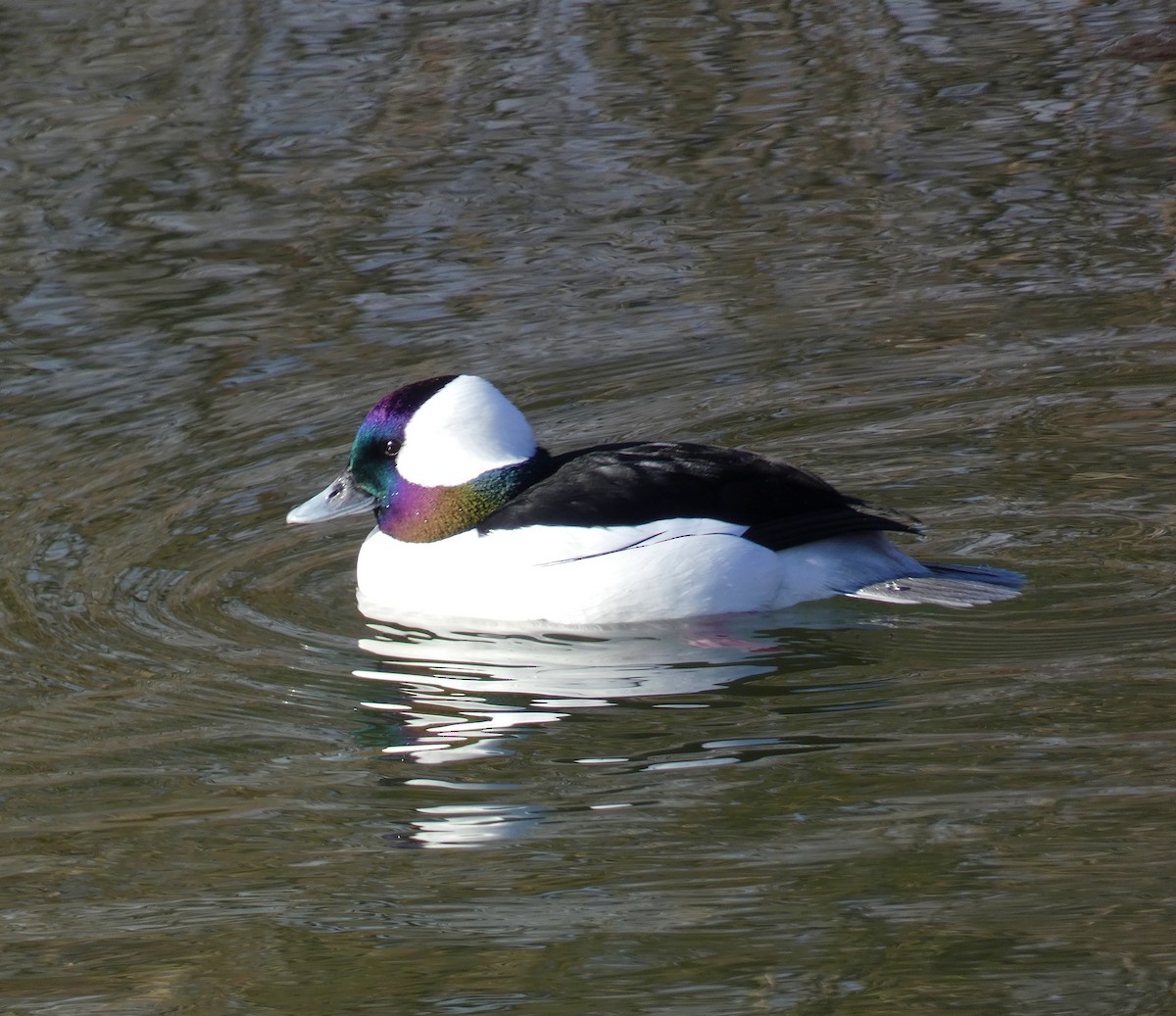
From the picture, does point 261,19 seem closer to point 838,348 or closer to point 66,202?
point 66,202

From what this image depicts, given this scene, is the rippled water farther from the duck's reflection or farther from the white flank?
the white flank

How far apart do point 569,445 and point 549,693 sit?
2.12 m

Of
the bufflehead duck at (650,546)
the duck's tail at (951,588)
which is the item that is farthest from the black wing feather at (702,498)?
the duck's tail at (951,588)

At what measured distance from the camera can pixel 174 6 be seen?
13.4 m

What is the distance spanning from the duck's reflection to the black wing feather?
296mm

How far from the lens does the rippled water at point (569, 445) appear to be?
4.05 m

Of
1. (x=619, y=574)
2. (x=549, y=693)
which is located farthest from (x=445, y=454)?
(x=549, y=693)

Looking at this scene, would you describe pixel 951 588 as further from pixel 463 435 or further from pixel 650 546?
pixel 463 435

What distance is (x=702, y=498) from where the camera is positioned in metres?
5.80

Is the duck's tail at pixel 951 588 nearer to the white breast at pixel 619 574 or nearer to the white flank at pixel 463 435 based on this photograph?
the white breast at pixel 619 574

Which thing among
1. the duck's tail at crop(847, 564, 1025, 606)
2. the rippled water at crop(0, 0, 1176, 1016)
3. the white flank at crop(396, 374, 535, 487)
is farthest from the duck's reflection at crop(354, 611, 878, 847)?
the white flank at crop(396, 374, 535, 487)

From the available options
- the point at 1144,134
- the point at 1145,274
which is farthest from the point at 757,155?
the point at 1145,274

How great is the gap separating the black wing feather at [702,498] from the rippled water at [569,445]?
0.30m

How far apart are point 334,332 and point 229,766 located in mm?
3849
